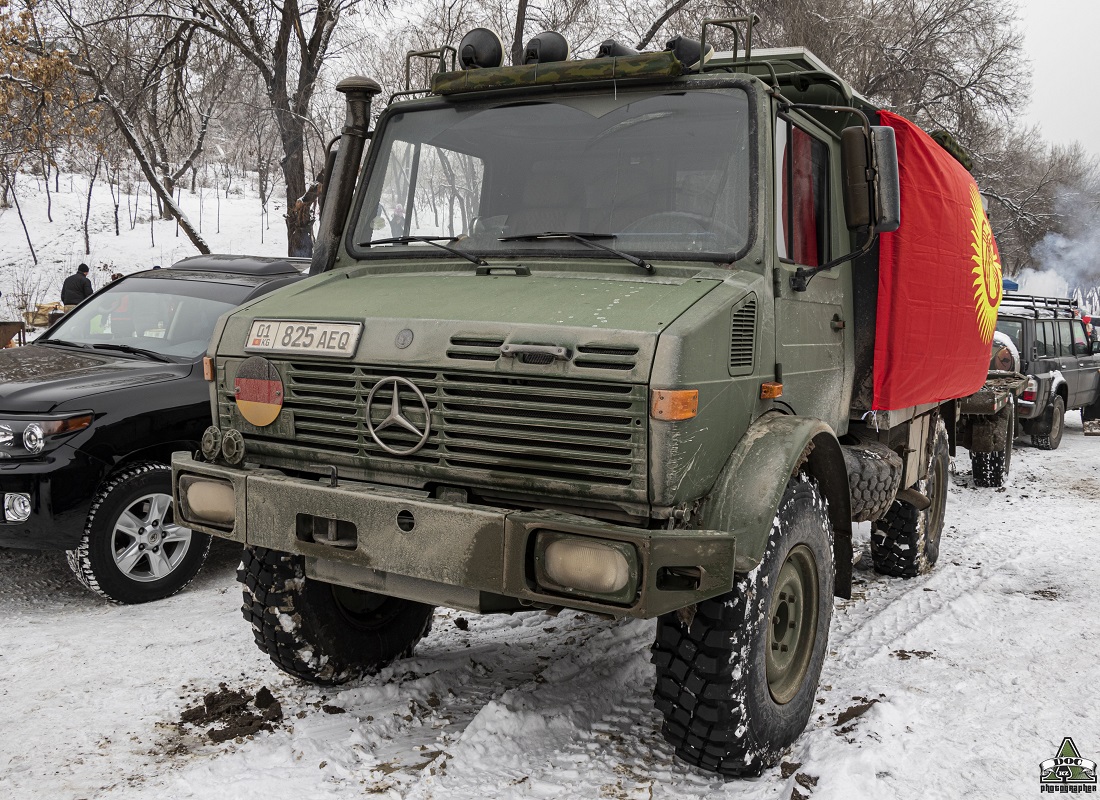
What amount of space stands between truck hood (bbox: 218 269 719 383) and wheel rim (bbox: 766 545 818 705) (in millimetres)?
1146

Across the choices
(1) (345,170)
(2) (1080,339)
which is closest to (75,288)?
(1) (345,170)

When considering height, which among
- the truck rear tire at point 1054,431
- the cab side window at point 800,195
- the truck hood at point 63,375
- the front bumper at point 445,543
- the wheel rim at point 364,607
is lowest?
the truck rear tire at point 1054,431

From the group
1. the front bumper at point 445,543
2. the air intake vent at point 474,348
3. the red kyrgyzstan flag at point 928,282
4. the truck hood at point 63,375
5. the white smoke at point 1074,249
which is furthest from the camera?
the white smoke at point 1074,249

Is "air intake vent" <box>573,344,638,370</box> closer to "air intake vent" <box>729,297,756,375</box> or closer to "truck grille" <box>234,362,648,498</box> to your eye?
"truck grille" <box>234,362,648,498</box>

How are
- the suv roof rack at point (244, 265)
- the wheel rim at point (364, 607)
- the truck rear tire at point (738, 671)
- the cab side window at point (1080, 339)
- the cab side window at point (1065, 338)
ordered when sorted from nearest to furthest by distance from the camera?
the truck rear tire at point (738, 671) → the wheel rim at point (364, 607) → the suv roof rack at point (244, 265) → the cab side window at point (1065, 338) → the cab side window at point (1080, 339)

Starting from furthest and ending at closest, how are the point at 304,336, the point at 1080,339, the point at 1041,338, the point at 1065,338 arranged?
1. the point at 1080,339
2. the point at 1065,338
3. the point at 1041,338
4. the point at 304,336

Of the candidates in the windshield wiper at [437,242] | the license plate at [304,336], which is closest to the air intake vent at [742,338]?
the windshield wiper at [437,242]

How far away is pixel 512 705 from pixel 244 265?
4402 millimetres

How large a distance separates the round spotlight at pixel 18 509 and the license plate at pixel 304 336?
2266mm

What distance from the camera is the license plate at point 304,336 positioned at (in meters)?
3.46

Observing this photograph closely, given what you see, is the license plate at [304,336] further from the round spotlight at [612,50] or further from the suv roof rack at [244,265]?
the suv roof rack at [244,265]

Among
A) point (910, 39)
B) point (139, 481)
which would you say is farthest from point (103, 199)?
point (139, 481)

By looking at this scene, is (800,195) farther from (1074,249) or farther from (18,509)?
(1074,249)

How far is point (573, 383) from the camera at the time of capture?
3.07 metres
